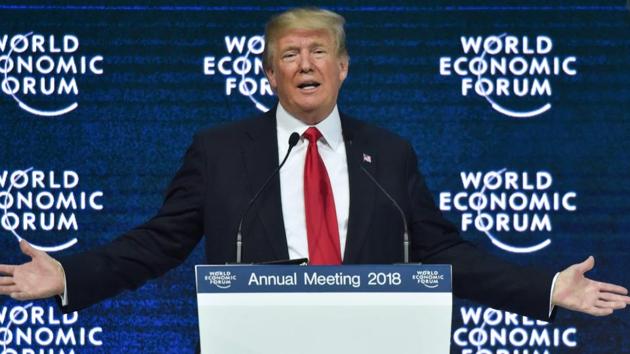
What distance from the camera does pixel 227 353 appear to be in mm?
2484

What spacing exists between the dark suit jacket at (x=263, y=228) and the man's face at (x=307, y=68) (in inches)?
5.2

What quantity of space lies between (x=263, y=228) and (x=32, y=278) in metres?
0.61

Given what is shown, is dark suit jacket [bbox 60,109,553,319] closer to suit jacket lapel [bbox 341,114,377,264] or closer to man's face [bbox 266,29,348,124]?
suit jacket lapel [bbox 341,114,377,264]

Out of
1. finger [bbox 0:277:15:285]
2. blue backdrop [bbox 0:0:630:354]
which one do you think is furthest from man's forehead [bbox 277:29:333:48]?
blue backdrop [bbox 0:0:630:354]

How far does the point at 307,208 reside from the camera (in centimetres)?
309

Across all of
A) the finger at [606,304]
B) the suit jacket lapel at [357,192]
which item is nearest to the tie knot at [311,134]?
the suit jacket lapel at [357,192]

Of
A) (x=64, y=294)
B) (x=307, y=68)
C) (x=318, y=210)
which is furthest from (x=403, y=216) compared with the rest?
(x=64, y=294)

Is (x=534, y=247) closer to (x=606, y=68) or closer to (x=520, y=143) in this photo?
(x=520, y=143)

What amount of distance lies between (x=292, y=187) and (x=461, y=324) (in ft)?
5.55

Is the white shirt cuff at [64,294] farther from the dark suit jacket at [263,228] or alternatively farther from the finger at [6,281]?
the finger at [6,281]

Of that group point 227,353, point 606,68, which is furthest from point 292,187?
point 606,68

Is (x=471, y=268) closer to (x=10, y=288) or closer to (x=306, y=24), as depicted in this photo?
(x=306, y=24)

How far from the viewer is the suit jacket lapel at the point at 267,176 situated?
9.97 ft

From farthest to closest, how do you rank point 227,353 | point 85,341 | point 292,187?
1. point 85,341
2. point 292,187
3. point 227,353
